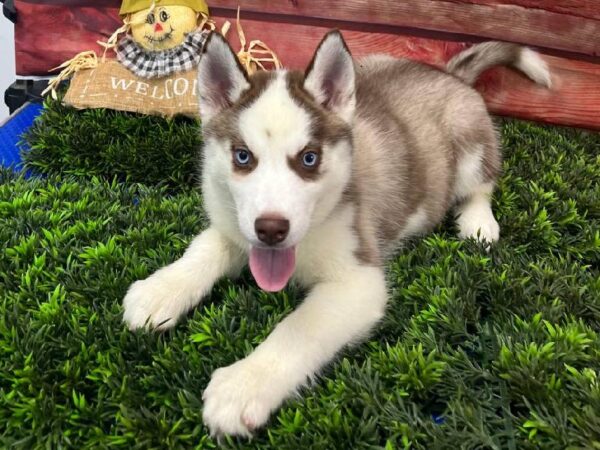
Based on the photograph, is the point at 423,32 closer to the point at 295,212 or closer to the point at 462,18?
the point at 462,18

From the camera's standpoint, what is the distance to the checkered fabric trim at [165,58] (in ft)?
12.0

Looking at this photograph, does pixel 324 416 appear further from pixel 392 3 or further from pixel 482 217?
pixel 392 3

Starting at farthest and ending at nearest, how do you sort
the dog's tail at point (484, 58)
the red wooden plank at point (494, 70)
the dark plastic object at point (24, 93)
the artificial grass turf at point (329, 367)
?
the dark plastic object at point (24, 93) < the red wooden plank at point (494, 70) < the dog's tail at point (484, 58) < the artificial grass turf at point (329, 367)

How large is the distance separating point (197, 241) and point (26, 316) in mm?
→ 703

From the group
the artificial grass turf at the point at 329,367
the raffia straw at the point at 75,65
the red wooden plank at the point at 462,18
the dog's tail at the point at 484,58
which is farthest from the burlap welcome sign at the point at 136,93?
the dog's tail at the point at 484,58

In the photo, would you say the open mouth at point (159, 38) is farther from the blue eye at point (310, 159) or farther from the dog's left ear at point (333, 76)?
the blue eye at point (310, 159)

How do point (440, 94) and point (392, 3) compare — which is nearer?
point (440, 94)

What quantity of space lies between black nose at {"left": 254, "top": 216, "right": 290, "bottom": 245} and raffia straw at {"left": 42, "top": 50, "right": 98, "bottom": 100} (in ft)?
8.82

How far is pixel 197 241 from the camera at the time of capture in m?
2.32

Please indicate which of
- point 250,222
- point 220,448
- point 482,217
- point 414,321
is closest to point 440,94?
point 482,217

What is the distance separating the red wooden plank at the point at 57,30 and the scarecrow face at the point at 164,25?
33cm

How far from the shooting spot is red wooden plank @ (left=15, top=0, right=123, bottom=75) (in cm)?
397

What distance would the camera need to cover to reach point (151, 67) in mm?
3703

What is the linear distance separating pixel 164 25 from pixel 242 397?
112 inches
